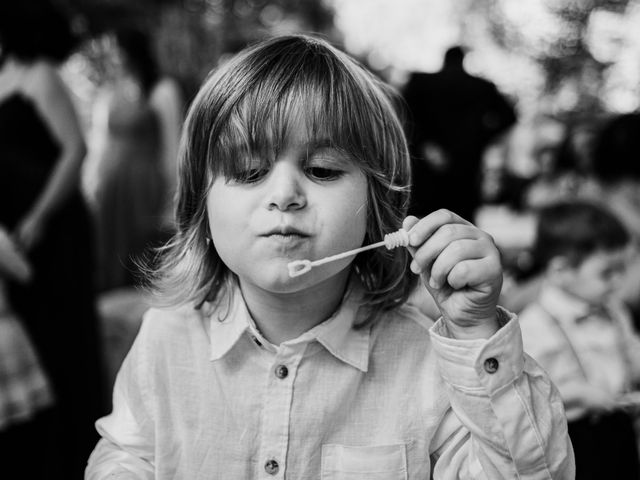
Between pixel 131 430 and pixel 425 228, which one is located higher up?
pixel 425 228

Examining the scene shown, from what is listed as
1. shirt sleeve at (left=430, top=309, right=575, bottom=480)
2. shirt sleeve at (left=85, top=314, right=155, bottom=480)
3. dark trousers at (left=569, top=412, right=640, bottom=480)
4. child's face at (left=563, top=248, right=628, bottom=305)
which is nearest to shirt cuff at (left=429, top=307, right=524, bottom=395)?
shirt sleeve at (left=430, top=309, right=575, bottom=480)

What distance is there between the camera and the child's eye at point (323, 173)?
1.33 m

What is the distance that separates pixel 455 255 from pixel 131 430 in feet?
2.44

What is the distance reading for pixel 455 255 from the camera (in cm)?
120

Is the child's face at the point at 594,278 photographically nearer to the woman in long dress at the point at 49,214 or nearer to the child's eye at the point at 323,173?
the child's eye at the point at 323,173

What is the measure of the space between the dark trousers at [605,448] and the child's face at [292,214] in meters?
1.23

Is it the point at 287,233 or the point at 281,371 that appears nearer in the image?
the point at 287,233

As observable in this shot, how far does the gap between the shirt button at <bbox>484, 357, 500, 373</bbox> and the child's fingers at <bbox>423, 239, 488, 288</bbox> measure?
143mm

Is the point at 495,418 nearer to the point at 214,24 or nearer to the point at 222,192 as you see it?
the point at 222,192

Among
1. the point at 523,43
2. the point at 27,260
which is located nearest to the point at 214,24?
the point at 523,43

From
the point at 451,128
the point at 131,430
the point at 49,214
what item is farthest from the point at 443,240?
the point at 451,128

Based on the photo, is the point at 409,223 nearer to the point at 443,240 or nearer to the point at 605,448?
the point at 443,240

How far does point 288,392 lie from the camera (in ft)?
4.67

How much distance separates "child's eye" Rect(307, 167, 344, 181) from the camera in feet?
4.37
